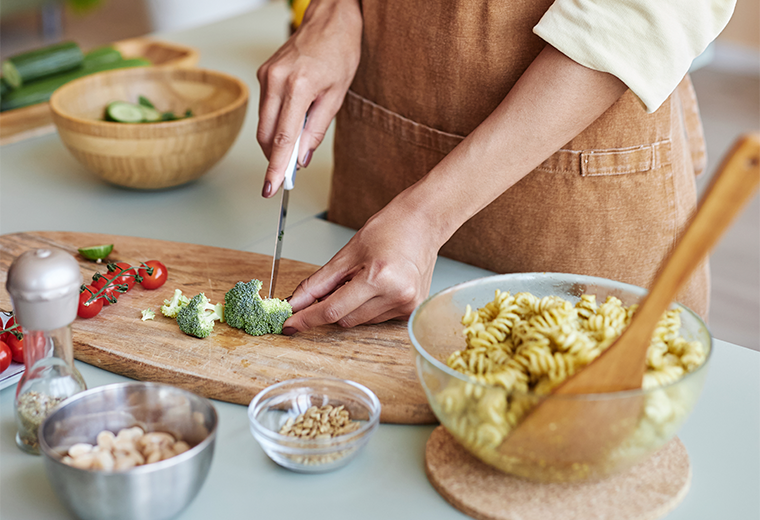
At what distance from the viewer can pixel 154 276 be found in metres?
1.24

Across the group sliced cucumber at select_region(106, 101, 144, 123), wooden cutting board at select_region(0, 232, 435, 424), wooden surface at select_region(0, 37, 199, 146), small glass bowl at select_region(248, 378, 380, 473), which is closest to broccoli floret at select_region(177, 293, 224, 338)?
wooden cutting board at select_region(0, 232, 435, 424)

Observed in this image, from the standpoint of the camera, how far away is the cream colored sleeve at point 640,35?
1.00m

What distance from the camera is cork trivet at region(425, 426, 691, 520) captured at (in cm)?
77

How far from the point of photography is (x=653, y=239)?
1313 mm

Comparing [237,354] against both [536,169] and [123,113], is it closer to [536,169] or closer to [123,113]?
[536,169]

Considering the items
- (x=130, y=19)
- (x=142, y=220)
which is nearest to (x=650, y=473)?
(x=142, y=220)

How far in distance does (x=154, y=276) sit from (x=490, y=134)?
0.59m

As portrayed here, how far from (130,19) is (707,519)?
788cm

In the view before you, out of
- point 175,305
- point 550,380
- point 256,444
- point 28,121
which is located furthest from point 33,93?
point 550,380

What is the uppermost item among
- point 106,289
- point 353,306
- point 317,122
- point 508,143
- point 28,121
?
point 508,143

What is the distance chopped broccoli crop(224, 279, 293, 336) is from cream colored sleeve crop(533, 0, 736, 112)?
541 millimetres

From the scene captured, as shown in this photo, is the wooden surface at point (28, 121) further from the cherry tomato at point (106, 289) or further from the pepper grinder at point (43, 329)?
the pepper grinder at point (43, 329)

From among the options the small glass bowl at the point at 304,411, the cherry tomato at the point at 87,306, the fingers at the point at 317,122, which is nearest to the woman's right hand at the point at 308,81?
the fingers at the point at 317,122

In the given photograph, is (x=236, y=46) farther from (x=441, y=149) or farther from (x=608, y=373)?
(x=608, y=373)
